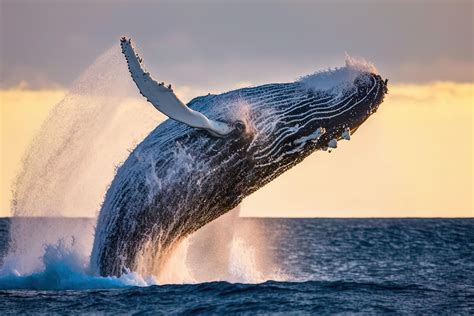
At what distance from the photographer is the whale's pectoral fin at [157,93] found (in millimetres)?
14797

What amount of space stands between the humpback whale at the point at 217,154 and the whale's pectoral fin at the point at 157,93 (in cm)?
56

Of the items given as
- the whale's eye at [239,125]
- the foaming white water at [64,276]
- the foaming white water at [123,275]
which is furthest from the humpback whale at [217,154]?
the foaming white water at [123,275]

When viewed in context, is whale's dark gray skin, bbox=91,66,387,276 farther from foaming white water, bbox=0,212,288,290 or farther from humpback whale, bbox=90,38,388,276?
foaming white water, bbox=0,212,288,290

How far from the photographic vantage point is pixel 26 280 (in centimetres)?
1794

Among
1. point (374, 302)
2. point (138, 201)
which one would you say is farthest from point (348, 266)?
point (138, 201)

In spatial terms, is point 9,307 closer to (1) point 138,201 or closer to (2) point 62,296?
(2) point 62,296

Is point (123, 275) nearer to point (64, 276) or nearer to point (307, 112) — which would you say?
point (64, 276)

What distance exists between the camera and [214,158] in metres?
15.8

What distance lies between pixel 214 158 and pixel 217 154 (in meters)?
0.07

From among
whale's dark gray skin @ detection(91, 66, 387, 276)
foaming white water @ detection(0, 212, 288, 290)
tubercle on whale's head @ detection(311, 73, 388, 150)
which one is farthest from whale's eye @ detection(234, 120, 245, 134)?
foaming white water @ detection(0, 212, 288, 290)

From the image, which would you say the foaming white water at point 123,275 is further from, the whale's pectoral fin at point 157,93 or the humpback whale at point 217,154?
the whale's pectoral fin at point 157,93

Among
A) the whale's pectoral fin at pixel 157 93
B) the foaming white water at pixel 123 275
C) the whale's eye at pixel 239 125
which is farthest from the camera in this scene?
the foaming white water at pixel 123 275

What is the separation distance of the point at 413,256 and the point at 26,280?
28.0 metres

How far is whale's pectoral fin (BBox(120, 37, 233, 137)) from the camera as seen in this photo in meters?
14.8
